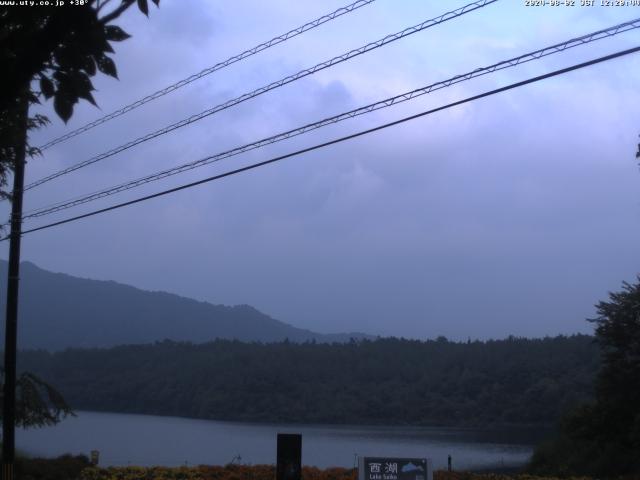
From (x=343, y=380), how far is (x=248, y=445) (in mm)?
31561

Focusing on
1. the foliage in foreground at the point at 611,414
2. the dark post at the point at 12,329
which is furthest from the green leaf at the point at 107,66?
the foliage in foreground at the point at 611,414

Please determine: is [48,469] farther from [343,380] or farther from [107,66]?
[343,380]

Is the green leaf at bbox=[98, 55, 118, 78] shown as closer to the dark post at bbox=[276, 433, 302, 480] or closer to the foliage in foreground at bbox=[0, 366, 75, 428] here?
the dark post at bbox=[276, 433, 302, 480]

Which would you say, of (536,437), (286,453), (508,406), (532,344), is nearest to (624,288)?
(536,437)

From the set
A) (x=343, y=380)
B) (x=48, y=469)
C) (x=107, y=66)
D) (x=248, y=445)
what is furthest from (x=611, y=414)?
(x=343, y=380)

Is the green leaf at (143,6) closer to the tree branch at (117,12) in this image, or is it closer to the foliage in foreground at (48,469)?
the tree branch at (117,12)

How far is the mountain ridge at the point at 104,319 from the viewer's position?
15088cm

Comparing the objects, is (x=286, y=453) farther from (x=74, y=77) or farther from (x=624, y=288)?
(x=624, y=288)

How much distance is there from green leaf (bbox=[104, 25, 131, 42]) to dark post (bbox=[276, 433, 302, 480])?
8.64 m

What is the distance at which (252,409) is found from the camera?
2517 inches

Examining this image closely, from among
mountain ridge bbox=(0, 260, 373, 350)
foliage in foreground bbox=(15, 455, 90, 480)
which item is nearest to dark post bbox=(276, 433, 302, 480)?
foliage in foreground bbox=(15, 455, 90, 480)

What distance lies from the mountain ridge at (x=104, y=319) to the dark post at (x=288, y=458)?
12933 centimetres

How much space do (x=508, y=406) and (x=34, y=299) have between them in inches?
5134

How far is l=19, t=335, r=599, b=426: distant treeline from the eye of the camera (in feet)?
181
